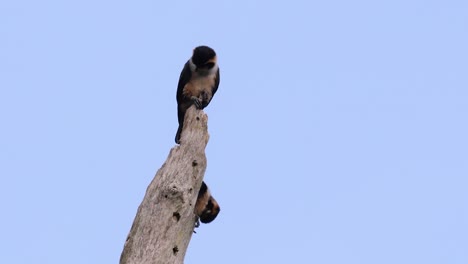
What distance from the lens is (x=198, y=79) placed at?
33.8 feet

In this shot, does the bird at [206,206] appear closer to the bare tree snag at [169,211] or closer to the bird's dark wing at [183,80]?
the bare tree snag at [169,211]

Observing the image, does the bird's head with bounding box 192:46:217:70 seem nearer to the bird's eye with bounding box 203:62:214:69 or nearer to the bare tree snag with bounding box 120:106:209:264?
the bird's eye with bounding box 203:62:214:69

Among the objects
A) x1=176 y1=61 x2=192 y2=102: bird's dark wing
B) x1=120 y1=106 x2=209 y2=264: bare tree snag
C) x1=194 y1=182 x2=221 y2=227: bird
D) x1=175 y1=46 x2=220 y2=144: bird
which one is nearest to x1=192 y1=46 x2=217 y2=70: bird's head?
x1=175 y1=46 x2=220 y2=144: bird

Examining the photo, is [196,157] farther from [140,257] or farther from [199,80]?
→ [199,80]

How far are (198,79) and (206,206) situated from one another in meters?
2.51

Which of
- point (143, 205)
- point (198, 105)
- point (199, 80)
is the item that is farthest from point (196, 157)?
point (199, 80)

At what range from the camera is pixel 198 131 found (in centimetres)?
745

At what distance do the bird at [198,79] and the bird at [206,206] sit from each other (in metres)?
2.03

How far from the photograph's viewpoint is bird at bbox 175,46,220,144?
10203mm

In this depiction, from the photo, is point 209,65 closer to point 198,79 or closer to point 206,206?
point 198,79

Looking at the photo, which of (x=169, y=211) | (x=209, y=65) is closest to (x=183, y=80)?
(x=209, y=65)

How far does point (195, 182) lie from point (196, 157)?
0.76 feet

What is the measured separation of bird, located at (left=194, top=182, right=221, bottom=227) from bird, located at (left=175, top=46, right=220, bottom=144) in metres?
2.03

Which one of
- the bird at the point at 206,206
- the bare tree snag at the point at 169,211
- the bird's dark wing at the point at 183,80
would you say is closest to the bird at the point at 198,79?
the bird's dark wing at the point at 183,80
